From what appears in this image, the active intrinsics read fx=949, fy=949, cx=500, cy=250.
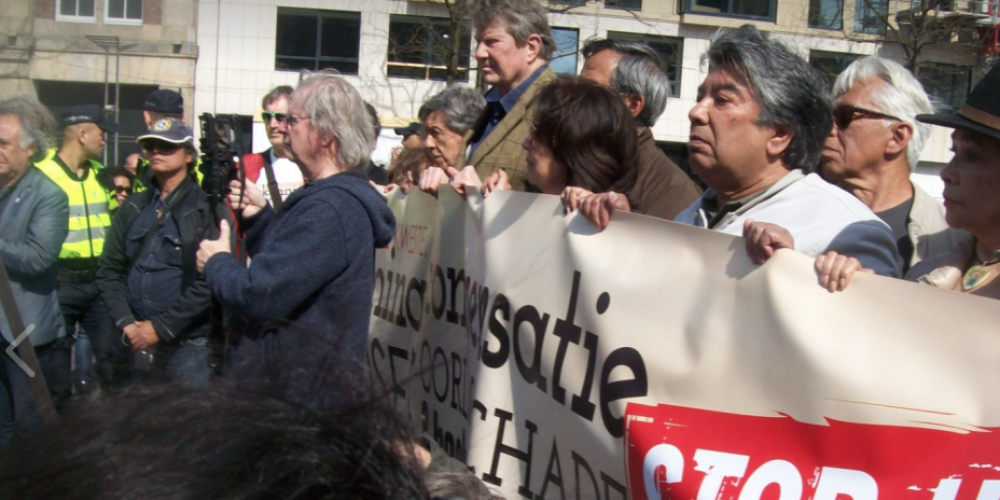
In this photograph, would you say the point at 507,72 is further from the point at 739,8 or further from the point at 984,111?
the point at 739,8

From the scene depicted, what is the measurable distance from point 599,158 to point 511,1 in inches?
46.3

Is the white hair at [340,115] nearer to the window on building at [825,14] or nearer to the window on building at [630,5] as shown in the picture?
the window on building at [630,5]

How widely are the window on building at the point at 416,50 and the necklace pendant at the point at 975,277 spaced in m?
18.8

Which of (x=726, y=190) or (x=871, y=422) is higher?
(x=726, y=190)

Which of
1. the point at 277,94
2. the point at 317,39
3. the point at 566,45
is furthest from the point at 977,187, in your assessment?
the point at 317,39

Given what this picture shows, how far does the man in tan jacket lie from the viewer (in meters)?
3.54

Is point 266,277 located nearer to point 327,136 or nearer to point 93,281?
point 327,136

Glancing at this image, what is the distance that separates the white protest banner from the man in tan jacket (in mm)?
693

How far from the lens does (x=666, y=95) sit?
400 cm

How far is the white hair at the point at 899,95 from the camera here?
10.8 feet

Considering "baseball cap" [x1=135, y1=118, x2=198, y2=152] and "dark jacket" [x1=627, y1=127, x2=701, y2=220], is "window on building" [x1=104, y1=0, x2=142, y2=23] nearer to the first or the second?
"baseball cap" [x1=135, y1=118, x2=198, y2=152]

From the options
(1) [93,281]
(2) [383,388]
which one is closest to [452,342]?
(2) [383,388]

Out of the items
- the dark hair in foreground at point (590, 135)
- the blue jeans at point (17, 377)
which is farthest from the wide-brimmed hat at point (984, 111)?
the blue jeans at point (17, 377)

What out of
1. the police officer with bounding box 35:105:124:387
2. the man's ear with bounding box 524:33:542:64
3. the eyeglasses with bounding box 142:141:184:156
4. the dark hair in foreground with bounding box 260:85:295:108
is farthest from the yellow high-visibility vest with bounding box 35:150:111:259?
the man's ear with bounding box 524:33:542:64
